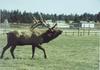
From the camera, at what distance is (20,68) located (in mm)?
11961

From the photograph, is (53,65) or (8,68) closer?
(8,68)

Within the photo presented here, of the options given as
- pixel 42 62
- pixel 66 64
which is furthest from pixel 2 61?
pixel 66 64

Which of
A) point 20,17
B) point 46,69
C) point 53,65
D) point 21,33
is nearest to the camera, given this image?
point 46,69

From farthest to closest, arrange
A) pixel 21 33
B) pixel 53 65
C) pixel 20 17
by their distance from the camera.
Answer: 1. pixel 20 17
2. pixel 21 33
3. pixel 53 65

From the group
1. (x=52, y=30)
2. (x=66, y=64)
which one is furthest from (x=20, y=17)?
(x=66, y=64)

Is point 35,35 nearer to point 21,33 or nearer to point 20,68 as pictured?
point 21,33

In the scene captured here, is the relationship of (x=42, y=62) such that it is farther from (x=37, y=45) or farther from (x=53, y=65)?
(x=37, y=45)

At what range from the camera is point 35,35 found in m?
15.5

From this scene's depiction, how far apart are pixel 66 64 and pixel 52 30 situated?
2995mm

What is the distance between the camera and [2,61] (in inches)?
544

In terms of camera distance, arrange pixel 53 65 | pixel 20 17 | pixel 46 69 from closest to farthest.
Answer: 1. pixel 46 69
2. pixel 53 65
3. pixel 20 17

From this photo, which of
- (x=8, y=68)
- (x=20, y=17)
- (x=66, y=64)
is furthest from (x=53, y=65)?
(x=20, y=17)

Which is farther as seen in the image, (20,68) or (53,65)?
(53,65)

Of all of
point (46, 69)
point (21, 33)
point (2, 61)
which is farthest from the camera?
point (21, 33)
